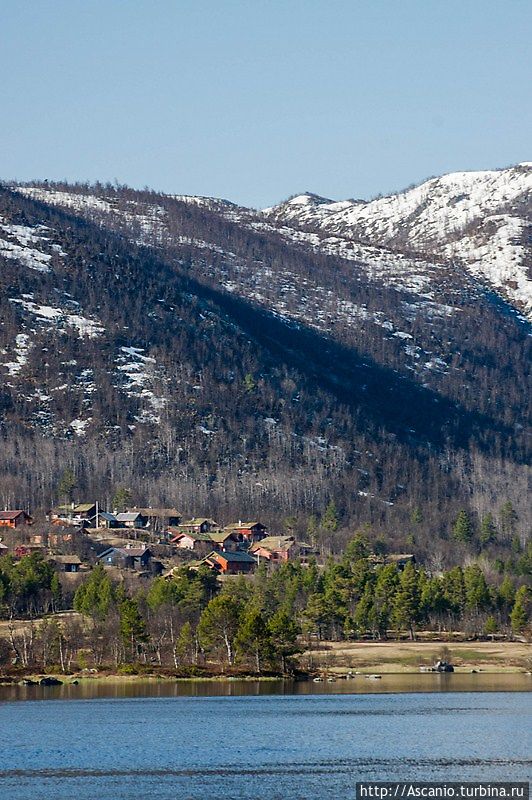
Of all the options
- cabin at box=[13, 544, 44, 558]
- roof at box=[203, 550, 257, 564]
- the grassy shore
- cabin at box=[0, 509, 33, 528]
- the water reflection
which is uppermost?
cabin at box=[0, 509, 33, 528]

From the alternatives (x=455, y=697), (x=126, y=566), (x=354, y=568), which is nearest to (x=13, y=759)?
(x=455, y=697)

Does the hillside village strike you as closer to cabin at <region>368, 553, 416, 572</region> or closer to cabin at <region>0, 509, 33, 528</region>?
cabin at <region>0, 509, 33, 528</region>

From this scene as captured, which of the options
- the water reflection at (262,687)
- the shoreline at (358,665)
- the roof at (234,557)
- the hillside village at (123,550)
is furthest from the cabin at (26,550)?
the water reflection at (262,687)

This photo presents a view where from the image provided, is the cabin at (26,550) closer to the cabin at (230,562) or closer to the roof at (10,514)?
the roof at (10,514)

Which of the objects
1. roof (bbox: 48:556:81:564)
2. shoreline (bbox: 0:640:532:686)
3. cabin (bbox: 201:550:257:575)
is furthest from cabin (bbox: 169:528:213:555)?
shoreline (bbox: 0:640:532:686)

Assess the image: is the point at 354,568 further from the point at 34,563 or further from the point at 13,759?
the point at 13,759

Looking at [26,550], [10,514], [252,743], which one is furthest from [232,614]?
[10,514]
